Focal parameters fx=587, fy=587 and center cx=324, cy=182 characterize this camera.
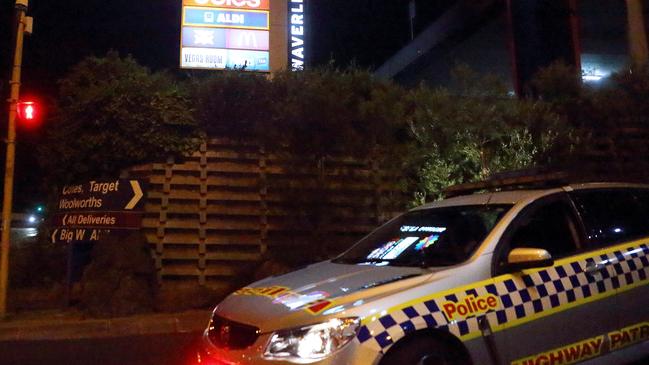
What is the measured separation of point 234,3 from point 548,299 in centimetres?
1406

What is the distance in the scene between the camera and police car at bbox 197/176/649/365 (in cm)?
339

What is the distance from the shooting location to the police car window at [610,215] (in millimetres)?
4414

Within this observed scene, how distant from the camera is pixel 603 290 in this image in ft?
13.6

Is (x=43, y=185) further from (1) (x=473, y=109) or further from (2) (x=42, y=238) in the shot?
(1) (x=473, y=109)

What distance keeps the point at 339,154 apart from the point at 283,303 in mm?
6266

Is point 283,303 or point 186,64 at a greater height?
point 186,64

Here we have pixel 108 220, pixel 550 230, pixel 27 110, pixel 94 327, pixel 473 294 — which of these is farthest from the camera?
pixel 108 220

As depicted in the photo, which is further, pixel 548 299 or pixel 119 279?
pixel 119 279

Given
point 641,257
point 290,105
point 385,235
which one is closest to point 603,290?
point 641,257

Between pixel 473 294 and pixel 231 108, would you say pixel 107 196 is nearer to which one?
pixel 231 108

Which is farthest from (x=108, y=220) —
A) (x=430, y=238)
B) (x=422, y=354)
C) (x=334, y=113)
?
(x=422, y=354)

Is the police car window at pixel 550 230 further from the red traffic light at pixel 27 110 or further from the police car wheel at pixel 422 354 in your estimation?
the red traffic light at pixel 27 110

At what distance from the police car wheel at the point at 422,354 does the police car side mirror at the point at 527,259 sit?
701mm

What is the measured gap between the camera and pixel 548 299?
3914 millimetres
